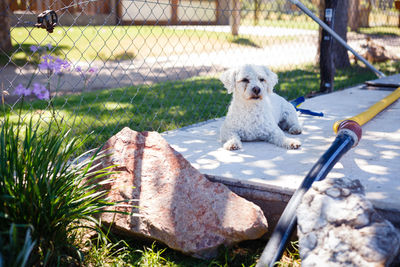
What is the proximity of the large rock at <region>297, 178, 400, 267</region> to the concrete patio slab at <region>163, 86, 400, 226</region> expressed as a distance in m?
0.36

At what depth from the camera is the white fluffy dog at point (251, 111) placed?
3891mm

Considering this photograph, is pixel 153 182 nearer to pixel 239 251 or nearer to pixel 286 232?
pixel 239 251

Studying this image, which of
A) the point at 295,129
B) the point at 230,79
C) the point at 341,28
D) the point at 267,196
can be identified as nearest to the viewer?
the point at 267,196

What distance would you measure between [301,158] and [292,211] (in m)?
1.14

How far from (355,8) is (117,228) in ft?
78.1

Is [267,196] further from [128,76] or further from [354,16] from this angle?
[354,16]

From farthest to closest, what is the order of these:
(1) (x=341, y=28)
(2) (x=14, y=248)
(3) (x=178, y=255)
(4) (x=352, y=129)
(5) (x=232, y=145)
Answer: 1. (1) (x=341, y=28)
2. (5) (x=232, y=145)
3. (4) (x=352, y=129)
4. (3) (x=178, y=255)
5. (2) (x=14, y=248)

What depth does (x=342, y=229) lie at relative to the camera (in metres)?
2.28

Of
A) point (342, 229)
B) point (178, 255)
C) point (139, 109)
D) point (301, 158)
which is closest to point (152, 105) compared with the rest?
point (139, 109)

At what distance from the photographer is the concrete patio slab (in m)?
2.97

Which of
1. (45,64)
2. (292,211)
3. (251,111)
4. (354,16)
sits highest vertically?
(354,16)

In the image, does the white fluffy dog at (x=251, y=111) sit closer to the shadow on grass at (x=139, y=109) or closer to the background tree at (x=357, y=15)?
the shadow on grass at (x=139, y=109)

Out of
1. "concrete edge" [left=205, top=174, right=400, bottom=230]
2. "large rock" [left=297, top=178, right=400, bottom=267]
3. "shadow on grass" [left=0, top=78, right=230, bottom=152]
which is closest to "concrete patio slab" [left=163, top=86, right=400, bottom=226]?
"concrete edge" [left=205, top=174, right=400, bottom=230]

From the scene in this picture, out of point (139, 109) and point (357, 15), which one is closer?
point (139, 109)
